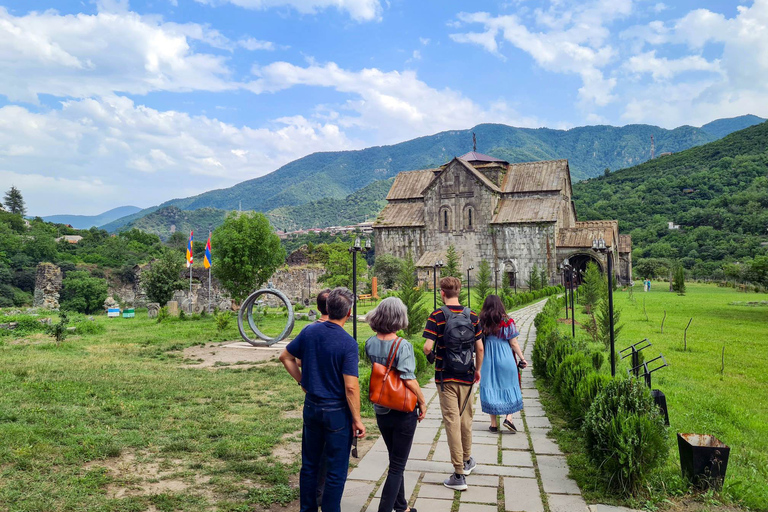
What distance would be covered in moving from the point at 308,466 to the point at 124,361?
25.4 ft

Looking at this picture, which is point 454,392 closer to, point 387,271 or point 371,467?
point 371,467

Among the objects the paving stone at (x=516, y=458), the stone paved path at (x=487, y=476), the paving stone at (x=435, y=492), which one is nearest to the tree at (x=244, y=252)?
the stone paved path at (x=487, y=476)

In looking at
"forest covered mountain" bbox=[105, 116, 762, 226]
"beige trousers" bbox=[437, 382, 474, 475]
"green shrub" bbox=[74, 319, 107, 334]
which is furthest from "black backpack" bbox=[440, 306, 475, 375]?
"forest covered mountain" bbox=[105, 116, 762, 226]

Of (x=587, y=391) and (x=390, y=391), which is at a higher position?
(x=390, y=391)

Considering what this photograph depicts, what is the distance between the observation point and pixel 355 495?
402 cm

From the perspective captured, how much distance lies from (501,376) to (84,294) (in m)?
26.6

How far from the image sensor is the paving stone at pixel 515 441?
5.19 m

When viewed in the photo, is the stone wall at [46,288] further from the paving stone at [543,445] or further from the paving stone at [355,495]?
the paving stone at [543,445]

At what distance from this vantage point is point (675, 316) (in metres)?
16.7

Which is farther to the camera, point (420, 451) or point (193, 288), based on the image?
point (193, 288)

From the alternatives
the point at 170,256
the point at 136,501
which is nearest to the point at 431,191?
the point at 170,256

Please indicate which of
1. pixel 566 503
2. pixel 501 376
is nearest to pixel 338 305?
pixel 566 503

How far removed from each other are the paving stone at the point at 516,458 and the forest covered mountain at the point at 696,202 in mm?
40175

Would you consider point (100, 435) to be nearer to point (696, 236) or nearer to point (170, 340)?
point (170, 340)
